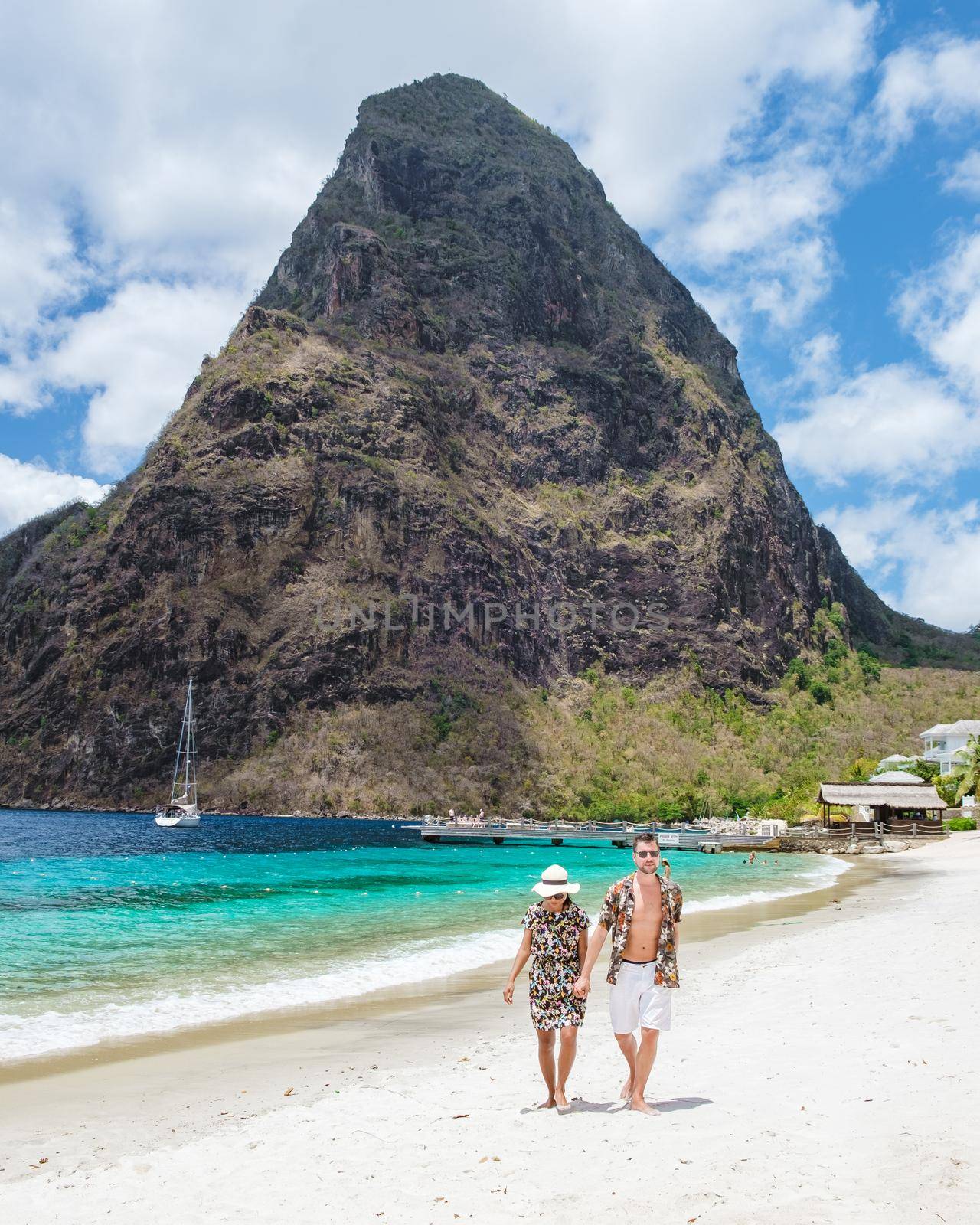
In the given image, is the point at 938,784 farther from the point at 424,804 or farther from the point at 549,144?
the point at 549,144

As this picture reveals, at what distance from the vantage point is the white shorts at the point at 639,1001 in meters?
7.98

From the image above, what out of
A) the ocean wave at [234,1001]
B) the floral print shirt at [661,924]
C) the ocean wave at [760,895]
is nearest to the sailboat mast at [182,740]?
the ocean wave at [760,895]

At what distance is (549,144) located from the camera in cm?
18675

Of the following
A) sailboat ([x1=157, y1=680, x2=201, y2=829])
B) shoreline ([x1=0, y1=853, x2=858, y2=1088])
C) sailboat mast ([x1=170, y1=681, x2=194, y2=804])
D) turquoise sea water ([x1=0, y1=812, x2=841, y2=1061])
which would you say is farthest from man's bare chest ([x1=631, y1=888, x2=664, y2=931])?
sailboat mast ([x1=170, y1=681, x2=194, y2=804])

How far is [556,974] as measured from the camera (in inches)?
323

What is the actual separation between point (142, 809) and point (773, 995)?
102 metres

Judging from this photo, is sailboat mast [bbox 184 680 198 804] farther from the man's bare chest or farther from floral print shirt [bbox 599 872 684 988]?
the man's bare chest

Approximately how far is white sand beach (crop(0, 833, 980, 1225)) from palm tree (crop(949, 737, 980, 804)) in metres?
56.6

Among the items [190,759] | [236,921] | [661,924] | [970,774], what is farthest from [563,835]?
[661,924]

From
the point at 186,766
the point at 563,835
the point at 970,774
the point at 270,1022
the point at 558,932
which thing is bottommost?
the point at 563,835

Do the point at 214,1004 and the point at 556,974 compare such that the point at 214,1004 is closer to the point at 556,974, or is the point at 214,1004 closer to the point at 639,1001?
the point at 556,974

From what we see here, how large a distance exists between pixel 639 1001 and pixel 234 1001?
928cm

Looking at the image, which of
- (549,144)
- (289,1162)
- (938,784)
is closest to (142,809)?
(938,784)

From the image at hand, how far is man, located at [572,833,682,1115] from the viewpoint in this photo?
314 inches
